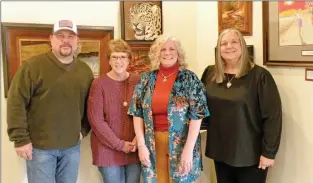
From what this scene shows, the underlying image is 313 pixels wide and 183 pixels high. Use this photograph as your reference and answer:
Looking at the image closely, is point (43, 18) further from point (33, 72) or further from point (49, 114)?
point (49, 114)

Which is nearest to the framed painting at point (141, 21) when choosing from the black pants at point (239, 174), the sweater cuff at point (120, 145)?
the sweater cuff at point (120, 145)

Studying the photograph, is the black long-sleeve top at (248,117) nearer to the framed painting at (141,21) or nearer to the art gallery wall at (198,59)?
the art gallery wall at (198,59)

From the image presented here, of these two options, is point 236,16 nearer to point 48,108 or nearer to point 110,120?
point 110,120

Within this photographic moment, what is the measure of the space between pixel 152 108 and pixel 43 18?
99 centimetres

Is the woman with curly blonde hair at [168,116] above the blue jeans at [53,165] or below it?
above

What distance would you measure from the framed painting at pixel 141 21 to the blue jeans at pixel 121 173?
96cm

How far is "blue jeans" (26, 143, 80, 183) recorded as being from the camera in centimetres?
205

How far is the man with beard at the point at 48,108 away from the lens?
1979 mm

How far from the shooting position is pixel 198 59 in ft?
9.66

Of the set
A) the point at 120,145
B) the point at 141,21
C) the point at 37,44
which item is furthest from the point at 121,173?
the point at 141,21

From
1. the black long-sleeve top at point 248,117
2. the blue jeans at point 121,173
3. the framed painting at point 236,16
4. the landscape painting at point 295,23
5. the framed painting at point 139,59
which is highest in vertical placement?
the framed painting at point 236,16

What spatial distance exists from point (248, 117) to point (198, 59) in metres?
1.08

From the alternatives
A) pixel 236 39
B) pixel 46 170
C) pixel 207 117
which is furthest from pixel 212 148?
pixel 46 170

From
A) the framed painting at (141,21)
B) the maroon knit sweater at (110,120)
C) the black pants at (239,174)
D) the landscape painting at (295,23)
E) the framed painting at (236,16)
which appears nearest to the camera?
the landscape painting at (295,23)
